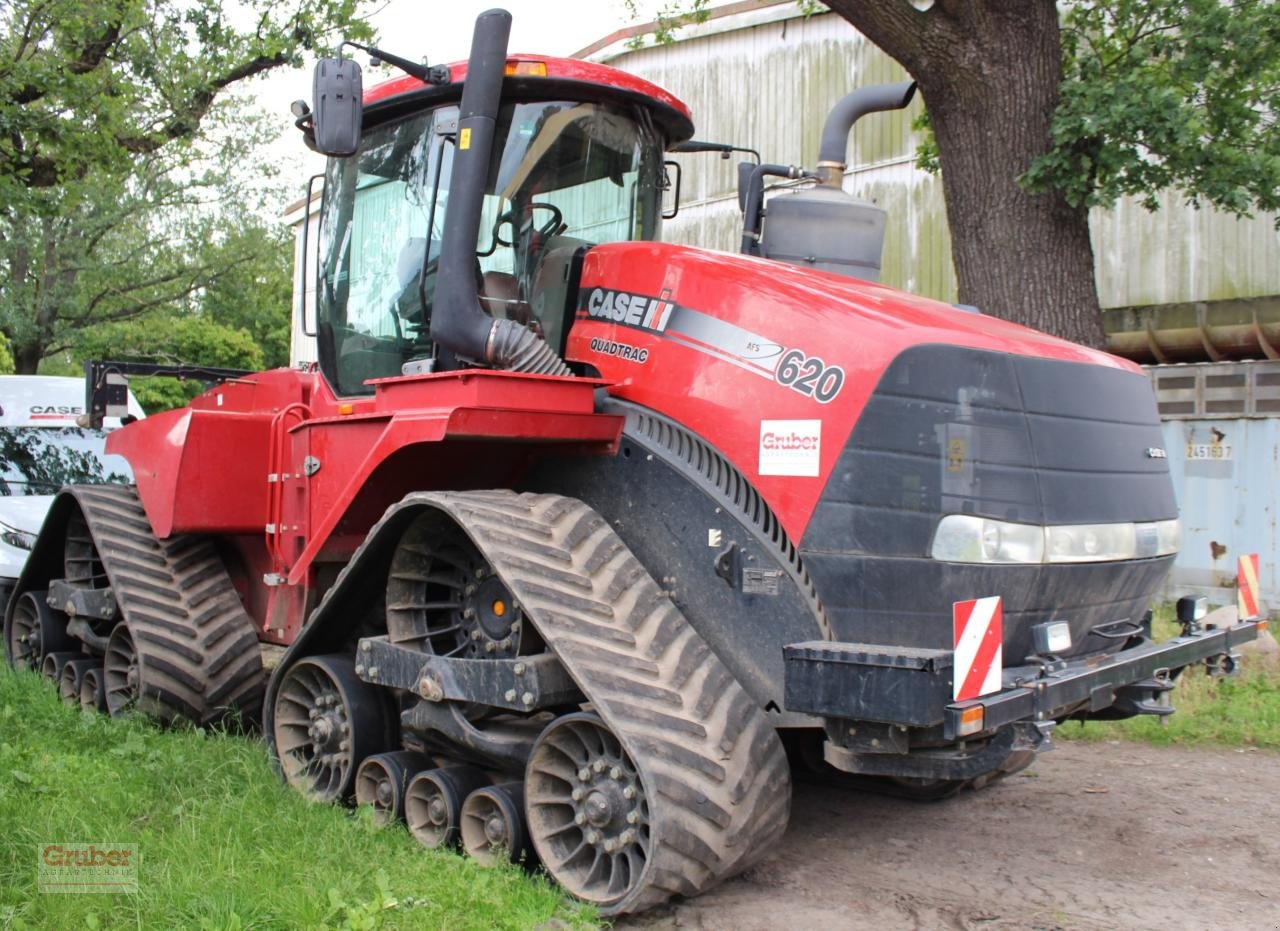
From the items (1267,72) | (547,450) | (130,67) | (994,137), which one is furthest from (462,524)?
(130,67)

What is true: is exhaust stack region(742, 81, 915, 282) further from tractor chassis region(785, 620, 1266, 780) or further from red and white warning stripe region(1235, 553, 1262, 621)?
tractor chassis region(785, 620, 1266, 780)

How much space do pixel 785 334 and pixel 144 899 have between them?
2775mm

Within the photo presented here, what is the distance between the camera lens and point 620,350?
4957 millimetres

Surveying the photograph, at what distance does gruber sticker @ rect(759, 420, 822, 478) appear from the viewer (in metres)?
4.18

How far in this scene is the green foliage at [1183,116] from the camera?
7.84m

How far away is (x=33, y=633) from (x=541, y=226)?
4623 mm

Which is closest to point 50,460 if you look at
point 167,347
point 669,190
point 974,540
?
point 669,190

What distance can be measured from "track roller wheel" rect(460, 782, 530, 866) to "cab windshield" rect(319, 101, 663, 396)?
6.01ft

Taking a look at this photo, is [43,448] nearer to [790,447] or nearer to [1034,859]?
[790,447]

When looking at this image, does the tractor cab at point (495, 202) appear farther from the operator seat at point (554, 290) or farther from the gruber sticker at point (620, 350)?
the gruber sticker at point (620, 350)

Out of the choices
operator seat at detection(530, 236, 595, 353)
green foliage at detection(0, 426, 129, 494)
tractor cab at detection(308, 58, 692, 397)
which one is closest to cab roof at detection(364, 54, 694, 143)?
tractor cab at detection(308, 58, 692, 397)

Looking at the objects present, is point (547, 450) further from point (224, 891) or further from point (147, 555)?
point (147, 555)

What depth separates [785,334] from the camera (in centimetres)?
438

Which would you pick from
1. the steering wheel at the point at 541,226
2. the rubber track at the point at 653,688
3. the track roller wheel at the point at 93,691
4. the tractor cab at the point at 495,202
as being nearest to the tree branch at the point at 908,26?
the tractor cab at the point at 495,202
